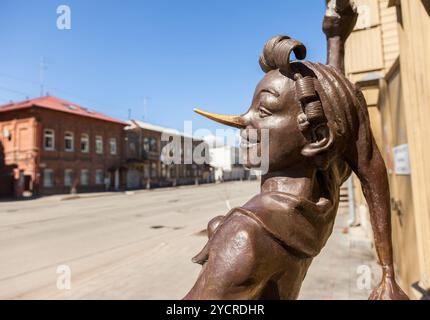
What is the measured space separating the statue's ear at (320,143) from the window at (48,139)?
2684 centimetres

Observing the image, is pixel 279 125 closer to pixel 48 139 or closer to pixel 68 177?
pixel 48 139

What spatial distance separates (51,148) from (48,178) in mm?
2357

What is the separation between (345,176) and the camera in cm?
153

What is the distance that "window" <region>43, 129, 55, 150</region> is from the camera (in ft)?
81.0

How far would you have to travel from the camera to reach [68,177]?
26.5 m

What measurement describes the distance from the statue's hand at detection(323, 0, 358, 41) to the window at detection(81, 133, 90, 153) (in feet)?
95.6

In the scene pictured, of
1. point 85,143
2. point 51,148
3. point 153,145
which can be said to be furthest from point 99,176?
point 153,145

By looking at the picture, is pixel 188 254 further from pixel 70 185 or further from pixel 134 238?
pixel 70 185

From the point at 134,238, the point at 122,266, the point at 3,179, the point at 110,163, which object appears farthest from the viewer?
the point at 110,163

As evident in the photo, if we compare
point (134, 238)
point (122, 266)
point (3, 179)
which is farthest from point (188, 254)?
point (3, 179)

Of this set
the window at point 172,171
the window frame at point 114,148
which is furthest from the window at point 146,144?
the window at point 172,171

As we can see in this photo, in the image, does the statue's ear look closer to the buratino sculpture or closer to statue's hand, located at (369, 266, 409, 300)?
the buratino sculpture
